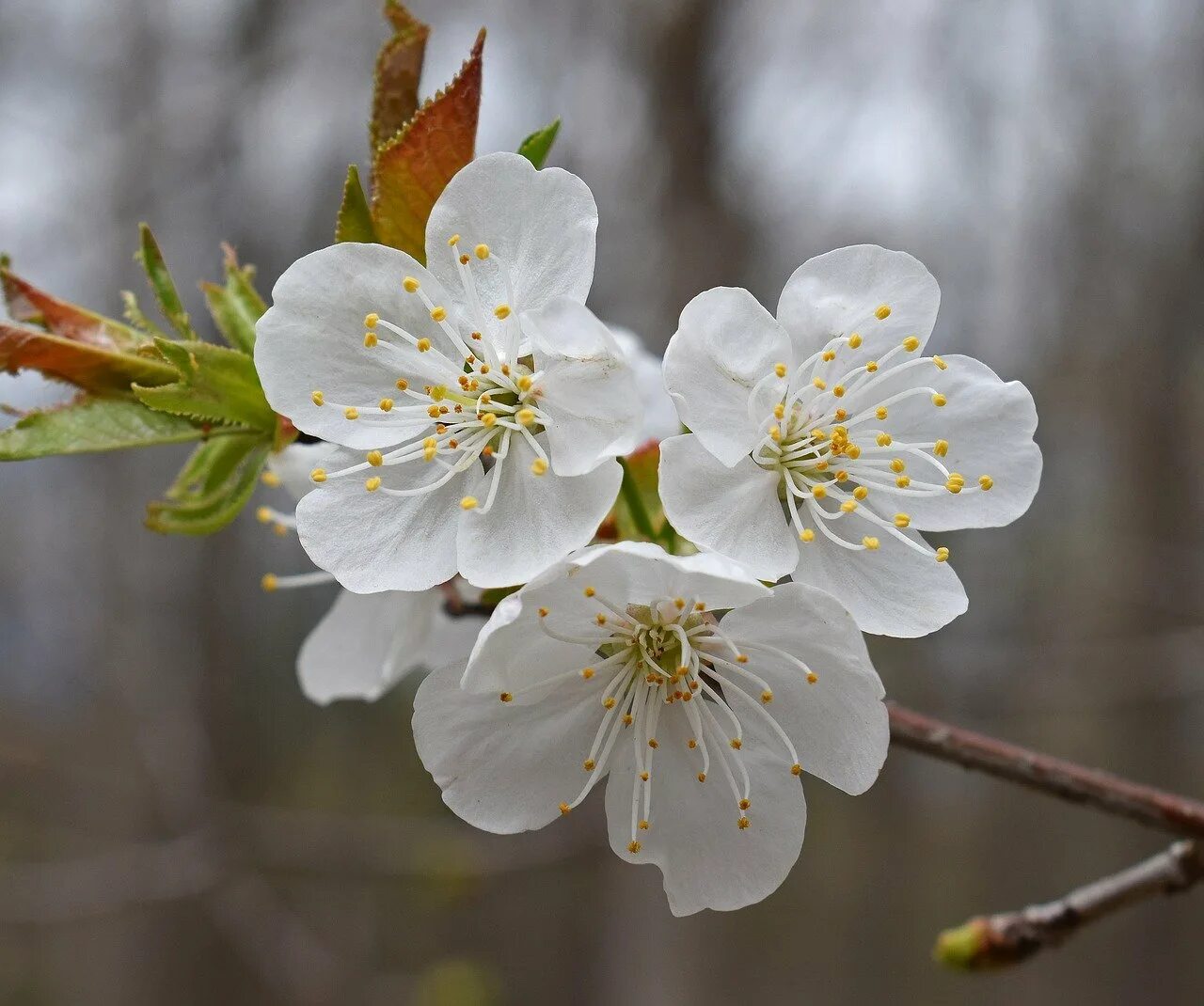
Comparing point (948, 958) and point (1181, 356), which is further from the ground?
point (948, 958)

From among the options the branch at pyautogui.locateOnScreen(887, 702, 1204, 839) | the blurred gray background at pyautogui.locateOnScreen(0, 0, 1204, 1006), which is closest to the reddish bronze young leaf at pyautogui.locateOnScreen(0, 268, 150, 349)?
the branch at pyautogui.locateOnScreen(887, 702, 1204, 839)

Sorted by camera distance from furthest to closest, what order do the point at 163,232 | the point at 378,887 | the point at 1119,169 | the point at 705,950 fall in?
the point at 378,887 < the point at 1119,169 < the point at 705,950 < the point at 163,232

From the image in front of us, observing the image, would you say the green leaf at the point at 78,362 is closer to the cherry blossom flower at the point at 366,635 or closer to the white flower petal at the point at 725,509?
the cherry blossom flower at the point at 366,635

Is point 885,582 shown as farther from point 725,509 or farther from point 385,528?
point 385,528

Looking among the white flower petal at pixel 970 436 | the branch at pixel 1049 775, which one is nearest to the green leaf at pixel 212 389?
the white flower petal at pixel 970 436

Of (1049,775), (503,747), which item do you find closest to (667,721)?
(503,747)

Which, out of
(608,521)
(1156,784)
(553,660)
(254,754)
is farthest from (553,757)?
(1156,784)

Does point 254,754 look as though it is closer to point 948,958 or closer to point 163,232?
point 163,232
